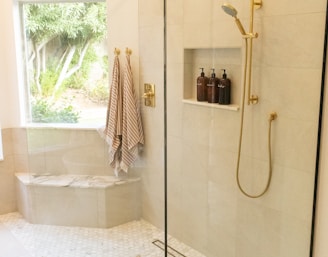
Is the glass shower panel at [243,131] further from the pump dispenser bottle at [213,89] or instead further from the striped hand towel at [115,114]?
the striped hand towel at [115,114]

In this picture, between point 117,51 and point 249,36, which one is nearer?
point 249,36

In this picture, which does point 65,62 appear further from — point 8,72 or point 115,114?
point 115,114

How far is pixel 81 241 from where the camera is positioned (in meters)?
2.91

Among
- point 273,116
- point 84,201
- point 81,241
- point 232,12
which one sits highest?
point 232,12

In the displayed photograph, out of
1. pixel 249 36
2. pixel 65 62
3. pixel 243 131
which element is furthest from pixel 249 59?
pixel 65 62

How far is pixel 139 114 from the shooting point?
3.04 meters

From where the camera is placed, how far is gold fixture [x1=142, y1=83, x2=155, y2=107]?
2939 millimetres

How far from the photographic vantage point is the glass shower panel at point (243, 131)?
6.27ft

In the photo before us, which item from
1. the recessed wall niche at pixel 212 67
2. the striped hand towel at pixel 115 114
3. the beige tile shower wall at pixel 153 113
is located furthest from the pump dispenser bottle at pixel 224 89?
the striped hand towel at pixel 115 114

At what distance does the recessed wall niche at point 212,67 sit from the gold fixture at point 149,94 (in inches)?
14.9

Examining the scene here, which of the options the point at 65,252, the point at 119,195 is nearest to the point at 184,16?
the point at 119,195

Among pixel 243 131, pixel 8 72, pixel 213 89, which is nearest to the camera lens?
pixel 243 131

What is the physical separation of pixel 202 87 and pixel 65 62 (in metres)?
1.41

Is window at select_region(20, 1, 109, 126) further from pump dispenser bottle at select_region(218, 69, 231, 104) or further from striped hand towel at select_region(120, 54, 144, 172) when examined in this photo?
pump dispenser bottle at select_region(218, 69, 231, 104)
